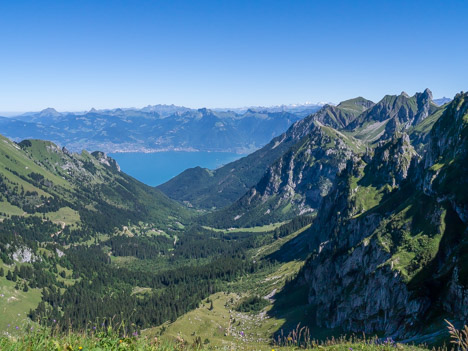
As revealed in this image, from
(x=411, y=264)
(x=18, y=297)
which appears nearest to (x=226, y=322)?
(x=411, y=264)

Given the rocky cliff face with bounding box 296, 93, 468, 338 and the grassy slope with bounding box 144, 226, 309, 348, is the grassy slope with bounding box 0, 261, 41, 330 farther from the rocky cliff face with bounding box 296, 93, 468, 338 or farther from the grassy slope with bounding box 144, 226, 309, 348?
the rocky cliff face with bounding box 296, 93, 468, 338

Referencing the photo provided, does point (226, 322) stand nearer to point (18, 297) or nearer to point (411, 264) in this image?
point (411, 264)

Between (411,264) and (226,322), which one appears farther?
(226,322)

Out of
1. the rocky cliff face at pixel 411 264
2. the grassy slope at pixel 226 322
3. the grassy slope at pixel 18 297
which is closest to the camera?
the rocky cliff face at pixel 411 264

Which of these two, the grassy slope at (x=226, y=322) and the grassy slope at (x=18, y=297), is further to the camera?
the grassy slope at (x=18, y=297)

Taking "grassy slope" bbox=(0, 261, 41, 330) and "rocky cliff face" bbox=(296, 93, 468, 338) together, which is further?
"grassy slope" bbox=(0, 261, 41, 330)

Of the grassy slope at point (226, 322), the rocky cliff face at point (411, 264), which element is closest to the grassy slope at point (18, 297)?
the grassy slope at point (226, 322)

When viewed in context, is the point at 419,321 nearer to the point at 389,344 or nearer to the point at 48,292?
the point at 389,344

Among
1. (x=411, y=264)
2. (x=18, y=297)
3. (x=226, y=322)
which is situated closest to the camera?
(x=411, y=264)

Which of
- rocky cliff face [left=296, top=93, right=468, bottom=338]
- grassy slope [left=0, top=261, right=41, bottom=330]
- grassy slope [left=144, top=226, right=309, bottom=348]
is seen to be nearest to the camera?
rocky cliff face [left=296, top=93, right=468, bottom=338]

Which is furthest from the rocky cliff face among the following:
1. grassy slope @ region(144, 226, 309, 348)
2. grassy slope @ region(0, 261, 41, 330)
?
grassy slope @ region(0, 261, 41, 330)

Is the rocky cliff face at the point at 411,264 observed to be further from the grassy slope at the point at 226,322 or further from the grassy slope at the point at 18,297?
the grassy slope at the point at 18,297

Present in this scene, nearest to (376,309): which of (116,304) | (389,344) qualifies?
(389,344)

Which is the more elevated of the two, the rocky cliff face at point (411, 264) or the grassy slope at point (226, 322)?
the rocky cliff face at point (411, 264)
